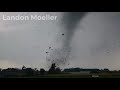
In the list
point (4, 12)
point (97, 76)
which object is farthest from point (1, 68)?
point (97, 76)

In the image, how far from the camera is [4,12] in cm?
1095

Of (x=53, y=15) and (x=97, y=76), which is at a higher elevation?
(x=53, y=15)

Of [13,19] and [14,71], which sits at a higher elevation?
[13,19]
